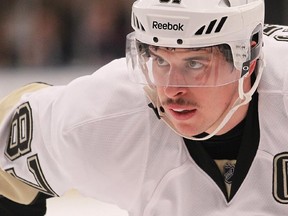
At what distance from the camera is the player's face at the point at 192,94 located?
1.74m

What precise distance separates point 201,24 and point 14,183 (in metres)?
0.73

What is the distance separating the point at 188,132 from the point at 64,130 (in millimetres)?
337

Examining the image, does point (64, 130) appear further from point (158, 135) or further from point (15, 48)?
point (15, 48)

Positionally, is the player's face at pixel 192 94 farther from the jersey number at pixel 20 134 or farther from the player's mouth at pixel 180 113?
the jersey number at pixel 20 134

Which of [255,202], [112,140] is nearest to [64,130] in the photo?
[112,140]

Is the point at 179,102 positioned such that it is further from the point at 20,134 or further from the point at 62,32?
the point at 62,32

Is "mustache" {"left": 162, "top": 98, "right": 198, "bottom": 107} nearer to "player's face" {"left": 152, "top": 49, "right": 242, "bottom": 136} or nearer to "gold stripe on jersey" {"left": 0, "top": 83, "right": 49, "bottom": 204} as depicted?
"player's face" {"left": 152, "top": 49, "right": 242, "bottom": 136}

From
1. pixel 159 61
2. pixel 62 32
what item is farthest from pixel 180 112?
pixel 62 32

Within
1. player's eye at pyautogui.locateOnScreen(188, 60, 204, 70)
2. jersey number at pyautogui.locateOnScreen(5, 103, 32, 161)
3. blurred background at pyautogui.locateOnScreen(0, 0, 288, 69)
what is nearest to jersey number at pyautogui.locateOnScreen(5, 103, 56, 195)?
jersey number at pyautogui.locateOnScreen(5, 103, 32, 161)

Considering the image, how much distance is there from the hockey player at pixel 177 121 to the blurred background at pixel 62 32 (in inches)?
73.4

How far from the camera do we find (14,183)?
2172mm

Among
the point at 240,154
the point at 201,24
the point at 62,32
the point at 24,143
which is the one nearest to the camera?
the point at 201,24

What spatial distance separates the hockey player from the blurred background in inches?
73.4

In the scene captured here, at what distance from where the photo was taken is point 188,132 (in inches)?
69.6
